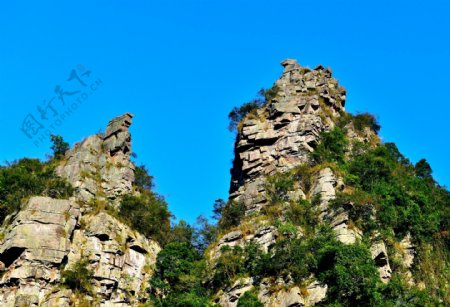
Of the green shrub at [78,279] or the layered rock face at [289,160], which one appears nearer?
the green shrub at [78,279]

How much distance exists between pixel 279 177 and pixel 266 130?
22.1ft

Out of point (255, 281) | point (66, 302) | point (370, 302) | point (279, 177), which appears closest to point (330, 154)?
point (279, 177)

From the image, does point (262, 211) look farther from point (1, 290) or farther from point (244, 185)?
point (1, 290)

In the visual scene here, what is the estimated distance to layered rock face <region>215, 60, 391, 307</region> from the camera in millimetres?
38156

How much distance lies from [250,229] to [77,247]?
10.7 metres

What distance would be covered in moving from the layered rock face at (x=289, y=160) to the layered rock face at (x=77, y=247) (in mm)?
5481

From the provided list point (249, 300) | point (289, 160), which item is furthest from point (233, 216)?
point (249, 300)

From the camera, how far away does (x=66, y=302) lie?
121ft

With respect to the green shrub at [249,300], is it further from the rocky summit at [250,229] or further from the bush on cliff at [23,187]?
the bush on cliff at [23,187]

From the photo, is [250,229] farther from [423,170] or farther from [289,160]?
[423,170]

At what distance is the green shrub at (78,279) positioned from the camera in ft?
124

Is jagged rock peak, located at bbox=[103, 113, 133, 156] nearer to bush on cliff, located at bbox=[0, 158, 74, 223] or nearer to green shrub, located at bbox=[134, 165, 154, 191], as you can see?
green shrub, located at bbox=[134, 165, 154, 191]

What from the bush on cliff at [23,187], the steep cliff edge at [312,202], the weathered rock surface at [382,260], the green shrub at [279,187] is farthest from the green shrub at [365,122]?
the bush on cliff at [23,187]

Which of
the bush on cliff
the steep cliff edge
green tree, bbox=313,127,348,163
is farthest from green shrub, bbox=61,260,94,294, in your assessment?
green tree, bbox=313,127,348,163
